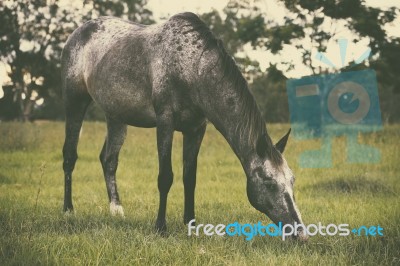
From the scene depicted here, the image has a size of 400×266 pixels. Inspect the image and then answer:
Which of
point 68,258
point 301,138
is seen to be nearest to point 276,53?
point 301,138

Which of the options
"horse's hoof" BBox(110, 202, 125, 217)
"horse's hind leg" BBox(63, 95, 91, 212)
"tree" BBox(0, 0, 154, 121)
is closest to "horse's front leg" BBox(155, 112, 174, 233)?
"horse's hoof" BBox(110, 202, 125, 217)

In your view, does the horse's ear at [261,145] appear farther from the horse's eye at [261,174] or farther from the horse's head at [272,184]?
the horse's eye at [261,174]

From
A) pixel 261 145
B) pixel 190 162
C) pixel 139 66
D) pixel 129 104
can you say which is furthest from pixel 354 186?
pixel 139 66

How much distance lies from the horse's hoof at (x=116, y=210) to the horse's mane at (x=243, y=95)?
2.06 meters

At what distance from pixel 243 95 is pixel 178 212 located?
2.16 m

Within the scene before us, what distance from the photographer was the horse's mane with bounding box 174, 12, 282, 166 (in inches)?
149

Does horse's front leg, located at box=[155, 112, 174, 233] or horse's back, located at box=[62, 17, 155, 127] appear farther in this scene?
horse's back, located at box=[62, 17, 155, 127]

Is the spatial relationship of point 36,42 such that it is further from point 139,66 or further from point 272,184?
point 272,184

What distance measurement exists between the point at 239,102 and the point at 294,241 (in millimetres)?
1326

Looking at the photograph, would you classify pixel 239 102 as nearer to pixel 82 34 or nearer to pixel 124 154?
pixel 82 34

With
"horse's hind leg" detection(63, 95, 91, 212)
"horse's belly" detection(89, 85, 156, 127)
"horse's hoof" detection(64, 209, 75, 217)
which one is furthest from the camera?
"horse's hind leg" detection(63, 95, 91, 212)

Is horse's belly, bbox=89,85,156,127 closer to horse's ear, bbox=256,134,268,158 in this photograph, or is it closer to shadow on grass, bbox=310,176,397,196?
horse's ear, bbox=256,134,268,158

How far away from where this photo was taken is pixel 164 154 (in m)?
4.43

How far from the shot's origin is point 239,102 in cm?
398
